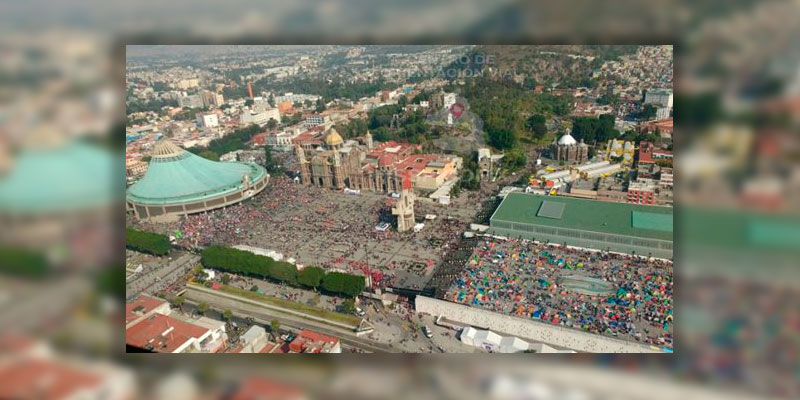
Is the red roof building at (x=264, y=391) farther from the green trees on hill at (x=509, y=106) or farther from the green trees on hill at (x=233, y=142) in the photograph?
the green trees on hill at (x=509, y=106)

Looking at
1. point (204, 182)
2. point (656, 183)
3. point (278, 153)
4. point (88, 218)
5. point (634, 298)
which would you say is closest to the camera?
point (88, 218)

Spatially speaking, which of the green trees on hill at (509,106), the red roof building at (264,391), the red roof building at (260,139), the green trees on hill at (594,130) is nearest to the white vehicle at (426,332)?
the red roof building at (264,391)

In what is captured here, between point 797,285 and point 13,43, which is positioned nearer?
point 13,43

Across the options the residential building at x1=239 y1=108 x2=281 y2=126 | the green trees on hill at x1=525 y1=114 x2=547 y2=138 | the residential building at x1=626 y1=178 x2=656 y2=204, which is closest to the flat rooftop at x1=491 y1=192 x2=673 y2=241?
the residential building at x1=626 y1=178 x2=656 y2=204

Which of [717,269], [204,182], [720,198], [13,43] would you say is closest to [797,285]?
[717,269]

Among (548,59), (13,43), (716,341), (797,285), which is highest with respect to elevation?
(548,59)

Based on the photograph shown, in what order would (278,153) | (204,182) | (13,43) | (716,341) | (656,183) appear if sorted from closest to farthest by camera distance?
1. (13,43)
2. (716,341)
3. (656,183)
4. (204,182)
5. (278,153)

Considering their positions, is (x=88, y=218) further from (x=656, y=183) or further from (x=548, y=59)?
(x=548, y=59)

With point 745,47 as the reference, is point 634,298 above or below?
below
